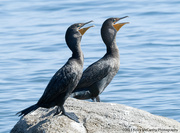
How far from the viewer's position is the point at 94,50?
544 inches

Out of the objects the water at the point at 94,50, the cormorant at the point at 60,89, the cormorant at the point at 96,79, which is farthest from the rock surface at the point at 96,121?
the water at the point at 94,50

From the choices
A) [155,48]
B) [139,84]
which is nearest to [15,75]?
[139,84]

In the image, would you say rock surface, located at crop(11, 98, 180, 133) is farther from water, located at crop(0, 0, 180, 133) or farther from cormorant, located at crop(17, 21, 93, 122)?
water, located at crop(0, 0, 180, 133)

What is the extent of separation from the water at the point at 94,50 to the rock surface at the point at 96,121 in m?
2.22

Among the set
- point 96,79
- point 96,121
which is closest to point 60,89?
point 96,121

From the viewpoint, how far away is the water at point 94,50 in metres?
10.7

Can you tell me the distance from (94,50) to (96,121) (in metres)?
6.90

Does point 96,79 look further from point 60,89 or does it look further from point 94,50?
point 94,50

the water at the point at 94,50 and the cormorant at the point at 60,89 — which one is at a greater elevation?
the cormorant at the point at 60,89

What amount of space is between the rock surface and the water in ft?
7.29

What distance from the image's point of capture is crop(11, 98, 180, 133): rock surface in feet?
22.5

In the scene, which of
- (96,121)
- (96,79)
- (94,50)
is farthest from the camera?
(94,50)

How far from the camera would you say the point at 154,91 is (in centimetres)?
1105

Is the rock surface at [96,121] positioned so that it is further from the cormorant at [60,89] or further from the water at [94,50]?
the water at [94,50]
